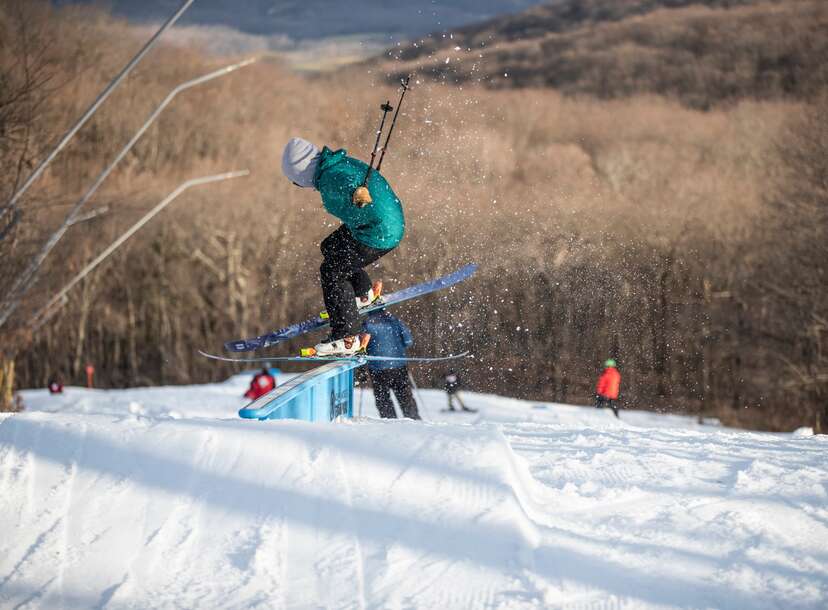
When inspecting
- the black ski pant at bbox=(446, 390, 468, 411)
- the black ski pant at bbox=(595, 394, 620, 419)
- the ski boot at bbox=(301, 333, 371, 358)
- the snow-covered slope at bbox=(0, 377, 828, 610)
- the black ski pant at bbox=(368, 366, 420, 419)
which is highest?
the ski boot at bbox=(301, 333, 371, 358)

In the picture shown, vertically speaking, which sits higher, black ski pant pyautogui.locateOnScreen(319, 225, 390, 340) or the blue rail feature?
black ski pant pyautogui.locateOnScreen(319, 225, 390, 340)

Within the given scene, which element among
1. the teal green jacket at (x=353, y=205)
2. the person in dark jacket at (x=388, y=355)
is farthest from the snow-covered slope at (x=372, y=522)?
the person in dark jacket at (x=388, y=355)

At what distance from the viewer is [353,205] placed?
242 inches

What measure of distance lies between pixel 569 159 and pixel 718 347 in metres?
8.07

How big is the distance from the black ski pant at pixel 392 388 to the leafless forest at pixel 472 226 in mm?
7753

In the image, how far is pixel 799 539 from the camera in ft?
13.3

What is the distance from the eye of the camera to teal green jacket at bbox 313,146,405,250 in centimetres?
609

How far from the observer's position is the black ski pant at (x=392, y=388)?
7539 mm

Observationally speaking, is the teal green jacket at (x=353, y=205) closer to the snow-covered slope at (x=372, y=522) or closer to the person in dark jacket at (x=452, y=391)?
the snow-covered slope at (x=372, y=522)

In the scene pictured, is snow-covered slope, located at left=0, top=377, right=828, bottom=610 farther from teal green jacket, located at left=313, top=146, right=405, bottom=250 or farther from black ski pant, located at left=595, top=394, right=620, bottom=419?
black ski pant, located at left=595, top=394, right=620, bottom=419

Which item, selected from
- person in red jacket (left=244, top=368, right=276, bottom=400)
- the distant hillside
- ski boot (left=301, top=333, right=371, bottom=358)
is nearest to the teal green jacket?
ski boot (left=301, top=333, right=371, bottom=358)

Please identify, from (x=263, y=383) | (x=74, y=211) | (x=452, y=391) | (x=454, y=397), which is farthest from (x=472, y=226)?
(x=74, y=211)

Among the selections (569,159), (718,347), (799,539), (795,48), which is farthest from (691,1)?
(799,539)

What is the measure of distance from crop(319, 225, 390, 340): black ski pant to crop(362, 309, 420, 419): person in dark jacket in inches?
18.4
